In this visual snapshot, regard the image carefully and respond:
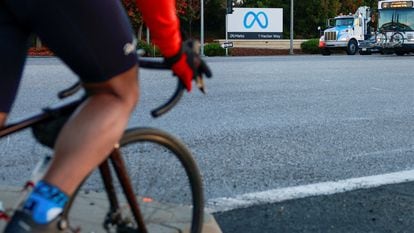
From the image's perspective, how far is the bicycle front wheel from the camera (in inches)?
107

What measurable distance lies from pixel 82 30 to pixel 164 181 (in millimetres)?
1176

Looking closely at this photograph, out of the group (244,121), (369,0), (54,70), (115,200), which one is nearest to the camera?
(115,200)

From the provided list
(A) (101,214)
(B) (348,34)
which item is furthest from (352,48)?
(A) (101,214)

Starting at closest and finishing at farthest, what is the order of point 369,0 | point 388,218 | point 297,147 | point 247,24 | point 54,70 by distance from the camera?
point 388,218 → point 297,147 → point 54,70 → point 247,24 → point 369,0

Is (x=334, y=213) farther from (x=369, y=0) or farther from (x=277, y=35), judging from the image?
(x=369, y=0)

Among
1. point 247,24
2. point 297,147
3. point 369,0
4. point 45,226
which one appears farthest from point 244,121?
point 369,0

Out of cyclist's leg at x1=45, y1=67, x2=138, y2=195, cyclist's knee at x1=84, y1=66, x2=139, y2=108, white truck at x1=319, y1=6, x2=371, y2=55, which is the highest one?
cyclist's knee at x1=84, y1=66, x2=139, y2=108

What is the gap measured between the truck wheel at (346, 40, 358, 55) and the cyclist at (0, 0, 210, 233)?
4077 cm

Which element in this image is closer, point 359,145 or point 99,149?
point 99,149

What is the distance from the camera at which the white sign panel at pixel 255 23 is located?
46.1m

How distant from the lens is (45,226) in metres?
2.05

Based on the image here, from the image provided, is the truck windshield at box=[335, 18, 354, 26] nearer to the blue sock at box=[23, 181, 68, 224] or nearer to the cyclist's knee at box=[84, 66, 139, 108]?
the cyclist's knee at box=[84, 66, 139, 108]

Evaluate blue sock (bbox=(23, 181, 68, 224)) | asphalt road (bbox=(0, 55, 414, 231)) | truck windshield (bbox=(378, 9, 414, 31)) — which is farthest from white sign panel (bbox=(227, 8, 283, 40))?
blue sock (bbox=(23, 181, 68, 224))

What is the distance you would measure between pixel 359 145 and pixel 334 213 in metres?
2.85
